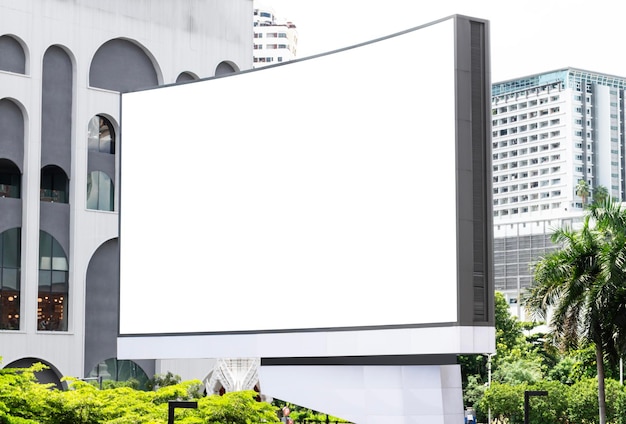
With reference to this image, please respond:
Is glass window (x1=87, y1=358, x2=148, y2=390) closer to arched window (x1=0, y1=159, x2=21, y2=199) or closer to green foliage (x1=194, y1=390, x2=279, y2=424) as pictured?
arched window (x1=0, y1=159, x2=21, y2=199)

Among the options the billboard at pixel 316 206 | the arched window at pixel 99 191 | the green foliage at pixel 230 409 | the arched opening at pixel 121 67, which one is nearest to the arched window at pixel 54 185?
the arched window at pixel 99 191

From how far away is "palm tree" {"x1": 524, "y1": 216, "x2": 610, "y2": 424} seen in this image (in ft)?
104

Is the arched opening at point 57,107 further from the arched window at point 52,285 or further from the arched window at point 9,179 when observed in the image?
Answer: the arched window at point 52,285

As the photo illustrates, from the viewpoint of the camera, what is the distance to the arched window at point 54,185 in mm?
42375

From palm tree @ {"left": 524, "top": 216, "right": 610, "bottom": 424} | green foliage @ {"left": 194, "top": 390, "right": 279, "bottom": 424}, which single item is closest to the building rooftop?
palm tree @ {"left": 524, "top": 216, "right": 610, "bottom": 424}

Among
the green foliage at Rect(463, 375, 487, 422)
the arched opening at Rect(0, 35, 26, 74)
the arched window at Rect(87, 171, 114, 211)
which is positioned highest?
the arched opening at Rect(0, 35, 26, 74)

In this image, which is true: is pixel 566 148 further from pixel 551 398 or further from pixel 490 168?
pixel 490 168

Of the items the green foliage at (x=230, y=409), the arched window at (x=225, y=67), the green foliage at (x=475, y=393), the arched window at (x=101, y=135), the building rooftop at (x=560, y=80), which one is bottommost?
the green foliage at (x=475, y=393)

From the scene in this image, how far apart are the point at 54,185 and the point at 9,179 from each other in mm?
1882

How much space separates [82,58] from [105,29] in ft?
5.17

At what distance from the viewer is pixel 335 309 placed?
19188mm

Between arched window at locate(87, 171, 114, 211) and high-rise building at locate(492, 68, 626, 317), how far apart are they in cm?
12912

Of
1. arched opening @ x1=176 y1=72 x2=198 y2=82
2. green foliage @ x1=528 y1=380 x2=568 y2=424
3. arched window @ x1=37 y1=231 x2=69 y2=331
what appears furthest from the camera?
arched opening @ x1=176 y1=72 x2=198 y2=82

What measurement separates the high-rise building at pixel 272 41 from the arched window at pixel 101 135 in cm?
10175
